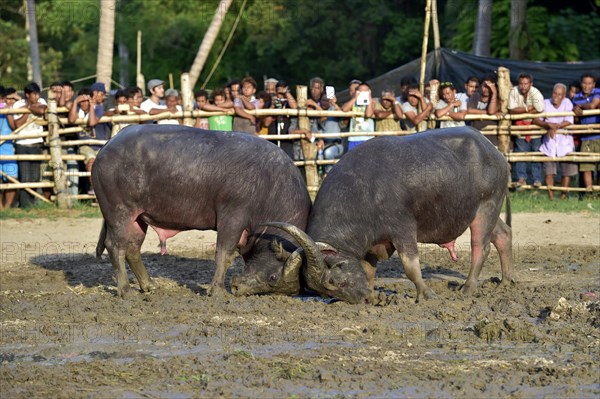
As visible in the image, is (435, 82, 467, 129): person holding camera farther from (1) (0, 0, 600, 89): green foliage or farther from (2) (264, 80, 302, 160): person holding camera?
(1) (0, 0, 600, 89): green foliage

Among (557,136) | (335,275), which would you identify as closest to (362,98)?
(557,136)

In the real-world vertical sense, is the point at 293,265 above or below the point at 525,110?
below

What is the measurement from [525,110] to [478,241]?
612 centimetres

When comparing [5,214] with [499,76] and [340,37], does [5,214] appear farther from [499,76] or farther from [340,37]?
[340,37]

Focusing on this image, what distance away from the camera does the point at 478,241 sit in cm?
844

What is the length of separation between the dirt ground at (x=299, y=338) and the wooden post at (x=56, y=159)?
3.61 metres

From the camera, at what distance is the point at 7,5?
→ 32500mm

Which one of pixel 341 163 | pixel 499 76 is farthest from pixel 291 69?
pixel 341 163

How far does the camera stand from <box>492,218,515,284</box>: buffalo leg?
29.0 ft

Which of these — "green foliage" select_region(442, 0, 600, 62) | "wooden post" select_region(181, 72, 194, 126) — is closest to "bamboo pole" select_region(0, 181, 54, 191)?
"wooden post" select_region(181, 72, 194, 126)

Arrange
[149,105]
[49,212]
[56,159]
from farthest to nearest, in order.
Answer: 1. [149,105]
2. [56,159]
3. [49,212]

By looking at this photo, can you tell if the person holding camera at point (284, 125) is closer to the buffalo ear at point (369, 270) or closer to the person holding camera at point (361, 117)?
the person holding camera at point (361, 117)

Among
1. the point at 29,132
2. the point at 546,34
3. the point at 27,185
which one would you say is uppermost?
the point at 546,34

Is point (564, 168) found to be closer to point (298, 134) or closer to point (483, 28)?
point (298, 134)
